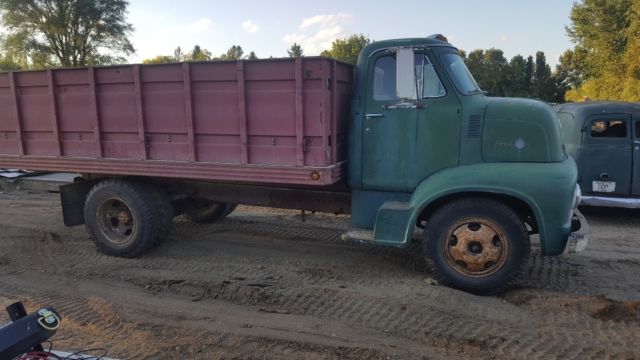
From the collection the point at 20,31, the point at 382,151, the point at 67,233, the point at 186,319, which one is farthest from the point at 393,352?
the point at 20,31

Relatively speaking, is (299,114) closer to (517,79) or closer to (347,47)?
(517,79)

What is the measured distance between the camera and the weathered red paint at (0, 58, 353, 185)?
5164 millimetres

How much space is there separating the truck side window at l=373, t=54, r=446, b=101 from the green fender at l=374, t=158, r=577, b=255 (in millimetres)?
846

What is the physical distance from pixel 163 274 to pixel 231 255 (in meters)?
0.93

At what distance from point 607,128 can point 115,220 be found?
8.23 meters

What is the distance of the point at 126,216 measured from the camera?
21.0ft

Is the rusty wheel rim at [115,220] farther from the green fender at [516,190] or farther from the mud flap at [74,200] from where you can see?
the green fender at [516,190]

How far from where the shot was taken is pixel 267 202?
246 inches

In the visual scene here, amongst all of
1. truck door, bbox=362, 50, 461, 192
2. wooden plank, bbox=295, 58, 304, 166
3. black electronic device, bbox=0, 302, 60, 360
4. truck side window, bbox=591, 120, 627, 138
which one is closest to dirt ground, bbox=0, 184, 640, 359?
truck door, bbox=362, 50, 461, 192

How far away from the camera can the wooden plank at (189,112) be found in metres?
5.48

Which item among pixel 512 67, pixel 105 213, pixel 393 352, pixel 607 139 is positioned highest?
pixel 512 67

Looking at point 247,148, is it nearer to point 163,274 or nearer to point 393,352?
point 163,274

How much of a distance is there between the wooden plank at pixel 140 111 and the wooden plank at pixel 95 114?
0.57m

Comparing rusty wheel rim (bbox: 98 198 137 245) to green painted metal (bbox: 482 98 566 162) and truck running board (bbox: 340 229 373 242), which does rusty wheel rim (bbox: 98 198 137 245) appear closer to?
truck running board (bbox: 340 229 373 242)
